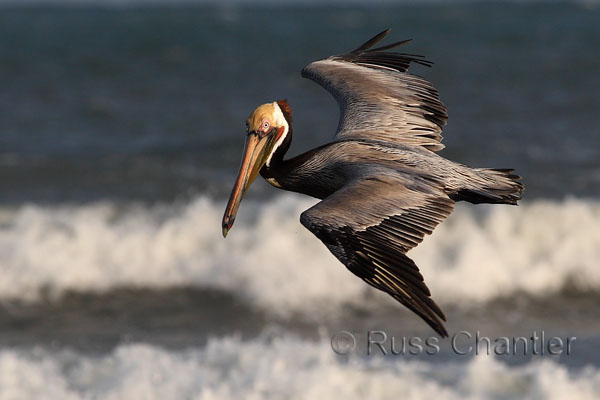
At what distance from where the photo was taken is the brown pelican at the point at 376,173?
5199 mm

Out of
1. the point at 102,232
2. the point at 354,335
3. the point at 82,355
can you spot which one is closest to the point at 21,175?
the point at 102,232

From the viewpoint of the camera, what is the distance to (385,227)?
5.45m

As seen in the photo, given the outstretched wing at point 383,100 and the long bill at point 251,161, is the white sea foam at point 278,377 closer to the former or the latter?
the outstretched wing at point 383,100

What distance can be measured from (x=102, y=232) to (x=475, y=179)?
7.78 meters

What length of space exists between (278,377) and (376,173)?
356 cm

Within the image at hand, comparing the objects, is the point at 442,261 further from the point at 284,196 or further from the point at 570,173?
the point at 570,173

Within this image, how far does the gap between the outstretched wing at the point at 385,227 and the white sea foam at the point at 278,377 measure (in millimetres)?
3345

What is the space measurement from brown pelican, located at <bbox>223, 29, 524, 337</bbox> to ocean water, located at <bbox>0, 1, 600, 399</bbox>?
2.72m

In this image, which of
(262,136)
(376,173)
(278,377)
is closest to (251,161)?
(262,136)

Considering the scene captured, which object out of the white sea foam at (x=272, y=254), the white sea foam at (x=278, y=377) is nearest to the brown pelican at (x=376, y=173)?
the white sea foam at (x=278, y=377)

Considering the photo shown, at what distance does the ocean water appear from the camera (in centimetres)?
914

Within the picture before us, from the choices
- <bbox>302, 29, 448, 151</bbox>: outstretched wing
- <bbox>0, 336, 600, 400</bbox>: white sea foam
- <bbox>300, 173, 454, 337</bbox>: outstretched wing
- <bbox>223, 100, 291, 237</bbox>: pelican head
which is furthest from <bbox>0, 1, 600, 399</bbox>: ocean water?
<bbox>300, 173, 454, 337</bbox>: outstretched wing

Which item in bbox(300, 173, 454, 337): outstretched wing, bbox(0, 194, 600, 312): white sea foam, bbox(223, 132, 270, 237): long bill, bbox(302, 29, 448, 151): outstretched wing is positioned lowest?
bbox(0, 194, 600, 312): white sea foam

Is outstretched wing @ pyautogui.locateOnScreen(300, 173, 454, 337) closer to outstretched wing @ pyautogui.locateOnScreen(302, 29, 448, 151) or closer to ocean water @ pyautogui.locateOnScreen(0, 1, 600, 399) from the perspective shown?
outstretched wing @ pyautogui.locateOnScreen(302, 29, 448, 151)
